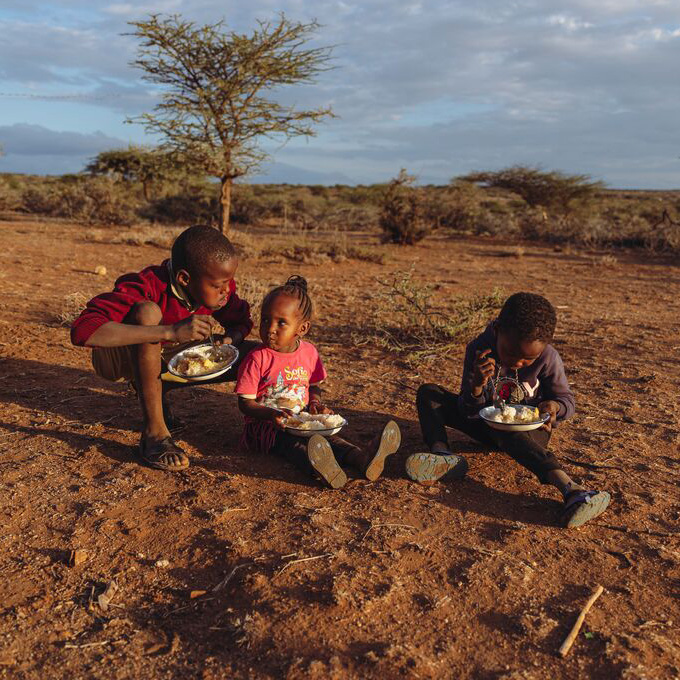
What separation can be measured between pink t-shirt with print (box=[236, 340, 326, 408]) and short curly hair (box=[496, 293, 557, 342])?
997 millimetres

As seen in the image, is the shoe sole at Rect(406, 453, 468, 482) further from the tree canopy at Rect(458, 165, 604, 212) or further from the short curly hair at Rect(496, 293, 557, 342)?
the tree canopy at Rect(458, 165, 604, 212)

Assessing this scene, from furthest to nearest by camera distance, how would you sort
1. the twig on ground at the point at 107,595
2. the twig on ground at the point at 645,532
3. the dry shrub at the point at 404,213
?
the dry shrub at the point at 404,213 → the twig on ground at the point at 645,532 → the twig on ground at the point at 107,595

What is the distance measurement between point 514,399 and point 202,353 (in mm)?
1541

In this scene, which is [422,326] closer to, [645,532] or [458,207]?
[645,532]

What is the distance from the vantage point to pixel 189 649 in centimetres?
192

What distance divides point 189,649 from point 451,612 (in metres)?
0.80

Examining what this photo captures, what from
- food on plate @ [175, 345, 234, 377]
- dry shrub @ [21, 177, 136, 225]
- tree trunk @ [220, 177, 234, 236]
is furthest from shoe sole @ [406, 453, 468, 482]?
dry shrub @ [21, 177, 136, 225]

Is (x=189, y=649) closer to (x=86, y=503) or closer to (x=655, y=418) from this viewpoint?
(x=86, y=503)

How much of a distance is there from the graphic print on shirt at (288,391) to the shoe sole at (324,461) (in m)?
0.36

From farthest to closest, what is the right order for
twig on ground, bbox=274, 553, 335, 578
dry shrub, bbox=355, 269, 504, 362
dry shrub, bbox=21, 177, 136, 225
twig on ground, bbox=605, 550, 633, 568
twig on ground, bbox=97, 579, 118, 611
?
dry shrub, bbox=21, 177, 136, 225, dry shrub, bbox=355, 269, 504, 362, twig on ground, bbox=605, 550, 633, 568, twig on ground, bbox=274, 553, 335, 578, twig on ground, bbox=97, 579, 118, 611

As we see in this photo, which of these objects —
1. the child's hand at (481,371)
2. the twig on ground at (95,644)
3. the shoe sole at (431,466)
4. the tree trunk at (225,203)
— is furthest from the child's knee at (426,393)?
the tree trunk at (225,203)

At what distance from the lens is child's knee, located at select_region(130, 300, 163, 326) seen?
301cm

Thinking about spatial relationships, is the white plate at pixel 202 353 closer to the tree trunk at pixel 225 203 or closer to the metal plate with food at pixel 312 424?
the metal plate with food at pixel 312 424

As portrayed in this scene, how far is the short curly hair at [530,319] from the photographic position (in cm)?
282
